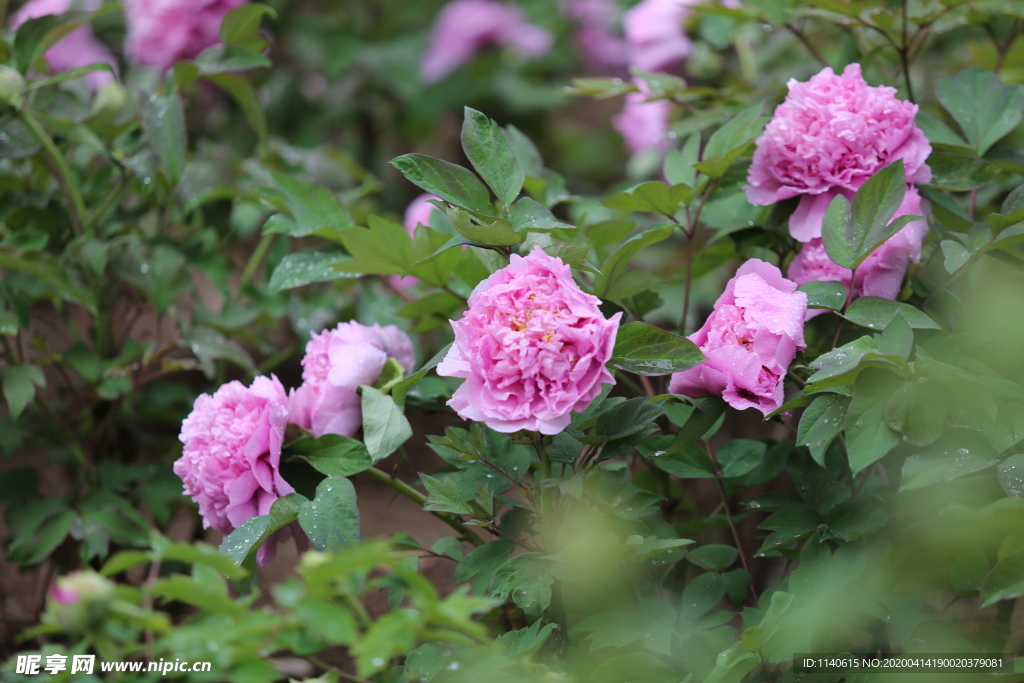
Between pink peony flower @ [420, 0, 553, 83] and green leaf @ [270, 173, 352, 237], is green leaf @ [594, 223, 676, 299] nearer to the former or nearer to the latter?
green leaf @ [270, 173, 352, 237]

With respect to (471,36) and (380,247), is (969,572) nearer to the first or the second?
(380,247)

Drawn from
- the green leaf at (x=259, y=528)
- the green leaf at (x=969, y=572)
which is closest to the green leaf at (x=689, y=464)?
the green leaf at (x=969, y=572)

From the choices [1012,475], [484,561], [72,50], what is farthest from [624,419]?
[72,50]

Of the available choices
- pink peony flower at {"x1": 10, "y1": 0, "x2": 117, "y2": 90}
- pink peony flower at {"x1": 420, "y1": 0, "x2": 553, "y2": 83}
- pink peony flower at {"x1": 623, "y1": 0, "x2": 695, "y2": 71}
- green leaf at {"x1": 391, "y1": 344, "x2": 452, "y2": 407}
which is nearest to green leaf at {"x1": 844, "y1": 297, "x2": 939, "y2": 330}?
green leaf at {"x1": 391, "y1": 344, "x2": 452, "y2": 407}

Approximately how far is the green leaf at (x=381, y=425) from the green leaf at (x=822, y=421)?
1.04 feet

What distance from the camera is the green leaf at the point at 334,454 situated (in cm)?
68

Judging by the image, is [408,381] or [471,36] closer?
[408,381]

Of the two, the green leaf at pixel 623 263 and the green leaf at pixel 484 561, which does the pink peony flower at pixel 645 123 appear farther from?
the green leaf at pixel 484 561

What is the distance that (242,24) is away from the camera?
1008mm

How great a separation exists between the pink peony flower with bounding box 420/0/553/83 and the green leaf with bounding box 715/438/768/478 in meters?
1.49

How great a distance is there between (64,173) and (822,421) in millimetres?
887

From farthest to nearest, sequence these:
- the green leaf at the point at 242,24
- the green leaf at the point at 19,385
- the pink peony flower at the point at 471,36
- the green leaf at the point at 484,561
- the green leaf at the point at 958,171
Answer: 1. the pink peony flower at the point at 471,36
2. the green leaf at the point at 242,24
3. the green leaf at the point at 19,385
4. the green leaf at the point at 958,171
5. the green leaf at the point at 484,561

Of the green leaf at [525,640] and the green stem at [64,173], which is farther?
the green stem at [64,173]

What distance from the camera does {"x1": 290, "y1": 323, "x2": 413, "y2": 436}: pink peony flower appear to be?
2.38 feet
